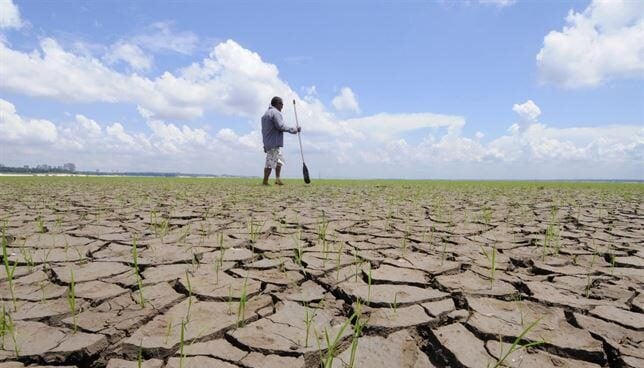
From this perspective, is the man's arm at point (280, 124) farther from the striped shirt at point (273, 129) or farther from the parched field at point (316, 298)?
the parched field at point (316, 298)

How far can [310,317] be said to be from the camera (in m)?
1.45

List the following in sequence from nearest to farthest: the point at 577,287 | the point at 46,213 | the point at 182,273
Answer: the point at 577,287 → the point at 182,273 → the point at 46,213

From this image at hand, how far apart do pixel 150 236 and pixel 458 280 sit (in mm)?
1993

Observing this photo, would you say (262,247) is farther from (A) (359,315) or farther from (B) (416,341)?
(B) (416,341)

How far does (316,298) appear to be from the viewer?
163 centimetres

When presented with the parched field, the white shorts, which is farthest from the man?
the parched field

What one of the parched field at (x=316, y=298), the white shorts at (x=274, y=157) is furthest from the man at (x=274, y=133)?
the parched field at (x=316, y=298)

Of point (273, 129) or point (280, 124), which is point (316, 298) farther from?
point (273, 129)

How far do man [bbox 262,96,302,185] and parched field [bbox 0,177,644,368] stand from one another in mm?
4606

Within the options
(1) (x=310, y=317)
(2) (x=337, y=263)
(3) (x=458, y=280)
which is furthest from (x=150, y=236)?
(3) (x=458, y=280)

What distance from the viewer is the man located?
7.57 meters

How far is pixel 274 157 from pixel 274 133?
1.50 feet

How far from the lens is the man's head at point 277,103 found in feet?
24.8

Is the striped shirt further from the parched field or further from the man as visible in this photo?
the parched field
